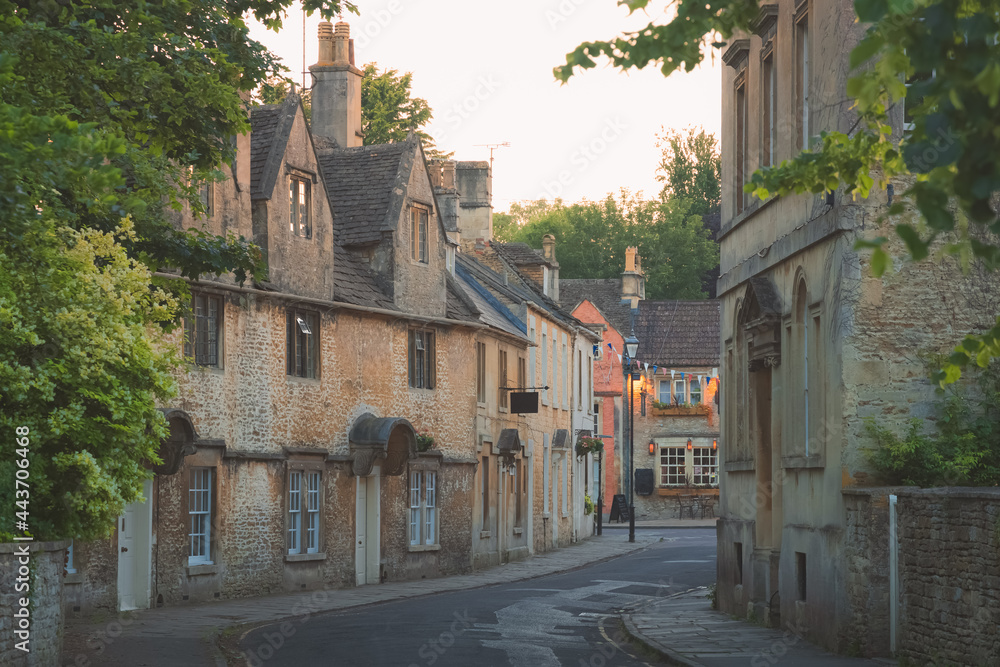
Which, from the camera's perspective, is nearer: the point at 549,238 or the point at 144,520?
the point at 144,520

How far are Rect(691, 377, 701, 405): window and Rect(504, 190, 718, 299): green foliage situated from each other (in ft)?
56.0

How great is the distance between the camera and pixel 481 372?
32.8 meters

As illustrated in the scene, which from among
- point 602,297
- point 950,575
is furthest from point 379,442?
point 602,297

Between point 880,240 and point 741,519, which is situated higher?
point 880,240

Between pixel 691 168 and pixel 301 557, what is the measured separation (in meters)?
63.3

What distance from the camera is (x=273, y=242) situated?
80.1ft

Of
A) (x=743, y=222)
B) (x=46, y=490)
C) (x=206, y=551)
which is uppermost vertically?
(x=743, y=222)

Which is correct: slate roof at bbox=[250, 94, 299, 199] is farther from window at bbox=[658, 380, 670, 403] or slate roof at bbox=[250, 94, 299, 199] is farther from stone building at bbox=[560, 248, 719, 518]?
window at bbox=[658, 380, 670, 403]

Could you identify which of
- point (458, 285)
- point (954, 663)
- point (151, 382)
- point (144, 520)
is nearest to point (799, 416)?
point (954, 663)

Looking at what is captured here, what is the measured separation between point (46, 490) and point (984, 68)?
34.7 feet

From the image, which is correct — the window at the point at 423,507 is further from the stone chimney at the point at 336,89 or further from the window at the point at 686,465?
the window at the point at 686,465

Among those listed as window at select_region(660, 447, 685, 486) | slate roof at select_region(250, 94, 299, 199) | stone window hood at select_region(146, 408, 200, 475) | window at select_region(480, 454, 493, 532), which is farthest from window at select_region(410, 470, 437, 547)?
window at select_region(660, 447, 685, 486)

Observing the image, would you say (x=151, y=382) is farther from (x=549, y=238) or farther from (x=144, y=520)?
(x=549, y=238)

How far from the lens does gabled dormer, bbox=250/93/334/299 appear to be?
24.4 m
